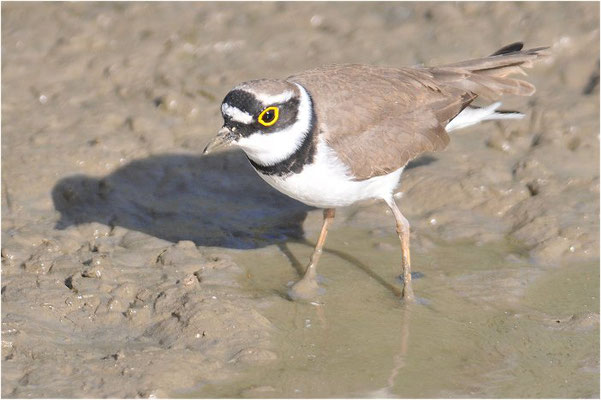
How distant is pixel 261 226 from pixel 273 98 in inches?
95.9

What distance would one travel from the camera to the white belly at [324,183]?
24.3 ft

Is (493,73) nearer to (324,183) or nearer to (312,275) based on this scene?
(324,183)

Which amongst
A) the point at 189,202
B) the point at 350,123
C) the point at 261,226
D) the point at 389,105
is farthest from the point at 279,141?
the point at 189,202

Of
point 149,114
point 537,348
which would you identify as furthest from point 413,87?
point 149,114

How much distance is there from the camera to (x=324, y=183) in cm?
746

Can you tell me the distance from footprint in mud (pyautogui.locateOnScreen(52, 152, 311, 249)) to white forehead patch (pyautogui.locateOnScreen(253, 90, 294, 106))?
2.16 meters

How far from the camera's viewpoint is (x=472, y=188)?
9531 mm

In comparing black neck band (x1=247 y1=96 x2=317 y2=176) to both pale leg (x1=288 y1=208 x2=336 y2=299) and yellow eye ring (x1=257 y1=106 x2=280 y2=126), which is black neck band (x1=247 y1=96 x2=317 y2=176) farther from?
pale leg (x1=288 y1=208 x2=336 y2=299)

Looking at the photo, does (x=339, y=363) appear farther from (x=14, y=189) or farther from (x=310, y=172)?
(x=14, y=189)

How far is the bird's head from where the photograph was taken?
7.17 metres

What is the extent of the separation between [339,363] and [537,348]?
1.61 meters

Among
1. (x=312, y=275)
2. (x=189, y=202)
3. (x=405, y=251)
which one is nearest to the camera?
(x=405, y=251)

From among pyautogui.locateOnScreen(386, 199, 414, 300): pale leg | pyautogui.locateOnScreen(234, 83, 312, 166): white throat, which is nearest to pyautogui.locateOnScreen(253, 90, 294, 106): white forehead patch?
pyautogui.locateOnScreen(234, 83, 312, 166): white throat

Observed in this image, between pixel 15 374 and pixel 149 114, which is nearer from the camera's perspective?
pixel 15 374
